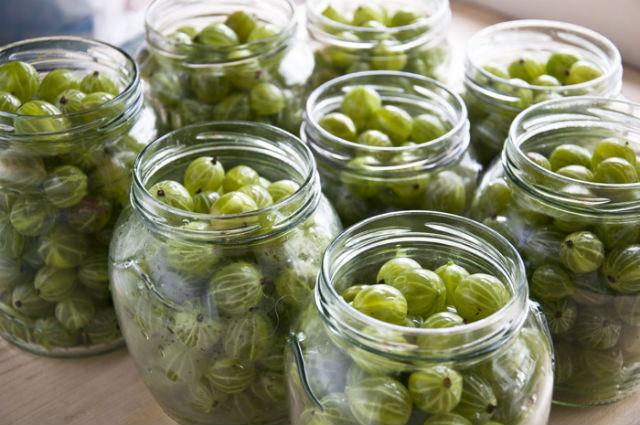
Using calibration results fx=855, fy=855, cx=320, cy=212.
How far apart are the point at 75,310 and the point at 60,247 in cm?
7

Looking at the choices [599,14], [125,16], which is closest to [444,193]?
[599,14]

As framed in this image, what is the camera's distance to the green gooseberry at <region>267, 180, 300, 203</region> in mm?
759

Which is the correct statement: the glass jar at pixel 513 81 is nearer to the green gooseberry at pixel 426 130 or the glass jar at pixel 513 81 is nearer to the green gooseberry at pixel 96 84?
the green gooseberry at pixel 426 130

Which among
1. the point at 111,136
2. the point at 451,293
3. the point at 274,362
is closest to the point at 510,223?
the point at 451,293

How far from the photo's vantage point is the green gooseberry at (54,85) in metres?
0.86

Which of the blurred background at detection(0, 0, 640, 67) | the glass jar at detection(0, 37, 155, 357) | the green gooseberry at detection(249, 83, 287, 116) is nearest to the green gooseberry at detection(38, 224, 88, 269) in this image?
the glass jar at detection(0, 37, 155, 357)

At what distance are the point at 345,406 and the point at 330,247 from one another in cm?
12

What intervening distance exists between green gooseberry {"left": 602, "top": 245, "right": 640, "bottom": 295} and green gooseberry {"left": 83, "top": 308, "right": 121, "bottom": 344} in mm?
481

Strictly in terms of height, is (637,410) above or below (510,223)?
below

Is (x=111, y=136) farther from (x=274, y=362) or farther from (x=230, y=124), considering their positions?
(x=274, y=362)

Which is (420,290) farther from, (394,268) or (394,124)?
(394,124)

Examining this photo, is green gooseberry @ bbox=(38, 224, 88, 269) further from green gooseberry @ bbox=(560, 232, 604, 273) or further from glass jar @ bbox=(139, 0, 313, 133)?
green gooseberry @ bbox=(560, 232, 604, 273)

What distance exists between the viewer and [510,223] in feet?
2.61

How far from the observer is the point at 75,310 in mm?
841
